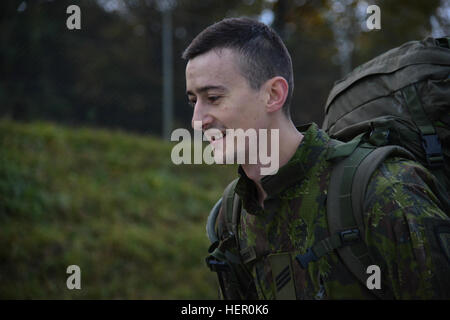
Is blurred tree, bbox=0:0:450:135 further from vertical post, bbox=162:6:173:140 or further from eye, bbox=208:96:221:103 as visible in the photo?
eye, bbox=208:96:221:103

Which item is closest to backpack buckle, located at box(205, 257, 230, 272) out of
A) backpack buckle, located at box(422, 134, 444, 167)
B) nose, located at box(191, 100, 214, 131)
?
nose, located at box(191, 100, 214, 131)

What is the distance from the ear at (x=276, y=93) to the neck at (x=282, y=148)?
0.08 metres

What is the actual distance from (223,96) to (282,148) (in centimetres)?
35

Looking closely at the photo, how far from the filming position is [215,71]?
1.86 meters

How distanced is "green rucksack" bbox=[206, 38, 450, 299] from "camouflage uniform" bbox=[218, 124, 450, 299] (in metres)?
0.04

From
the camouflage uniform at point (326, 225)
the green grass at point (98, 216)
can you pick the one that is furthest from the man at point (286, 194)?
the green grass at point (98, 216)

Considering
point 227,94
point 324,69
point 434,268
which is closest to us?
point 434,268

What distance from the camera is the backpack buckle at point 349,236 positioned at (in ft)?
5.27

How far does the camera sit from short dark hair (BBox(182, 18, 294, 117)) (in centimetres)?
192

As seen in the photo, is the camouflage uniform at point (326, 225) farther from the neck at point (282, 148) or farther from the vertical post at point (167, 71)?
the vertical post at point (167, 71)

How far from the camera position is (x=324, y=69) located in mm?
8375

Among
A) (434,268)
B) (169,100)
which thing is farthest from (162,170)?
(434,268)
